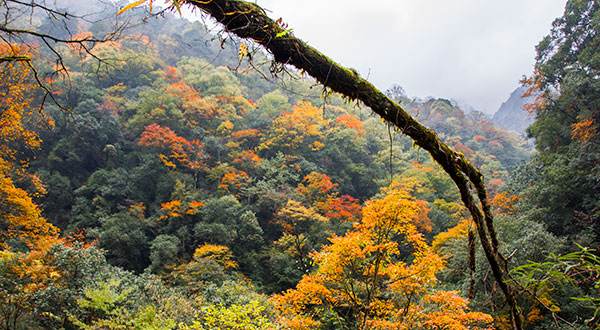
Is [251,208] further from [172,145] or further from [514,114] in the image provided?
[514,114]

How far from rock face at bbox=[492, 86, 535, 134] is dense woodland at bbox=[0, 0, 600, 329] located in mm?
43938

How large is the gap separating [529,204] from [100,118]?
2103cm

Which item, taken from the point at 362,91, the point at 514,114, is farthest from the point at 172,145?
the point at 514,114

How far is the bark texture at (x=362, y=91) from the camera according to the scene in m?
1.30

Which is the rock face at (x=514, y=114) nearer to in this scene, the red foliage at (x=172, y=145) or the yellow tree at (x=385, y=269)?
the red foliage at (x=172, y=145)

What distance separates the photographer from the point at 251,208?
1719 centimetres

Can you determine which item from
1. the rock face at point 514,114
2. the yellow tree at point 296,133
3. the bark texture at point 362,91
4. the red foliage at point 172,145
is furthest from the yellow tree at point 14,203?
the rock face at point 514,114

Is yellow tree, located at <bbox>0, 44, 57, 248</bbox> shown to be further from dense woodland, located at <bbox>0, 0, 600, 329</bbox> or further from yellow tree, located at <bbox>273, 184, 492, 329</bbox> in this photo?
yellow tree, located at <bbox>273, 184, 492, 329</bbox>

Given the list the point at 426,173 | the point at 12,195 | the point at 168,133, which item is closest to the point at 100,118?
the point at 168,133

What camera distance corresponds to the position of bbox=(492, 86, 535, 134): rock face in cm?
6288

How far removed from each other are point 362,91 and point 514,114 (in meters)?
75.6

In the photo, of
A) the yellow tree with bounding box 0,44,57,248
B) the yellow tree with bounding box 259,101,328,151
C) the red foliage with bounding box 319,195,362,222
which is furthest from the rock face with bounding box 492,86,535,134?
the yellow tree with bounding box 0,44,57,248

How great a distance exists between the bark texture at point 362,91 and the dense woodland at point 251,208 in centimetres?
8

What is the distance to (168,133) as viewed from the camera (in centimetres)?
1842
